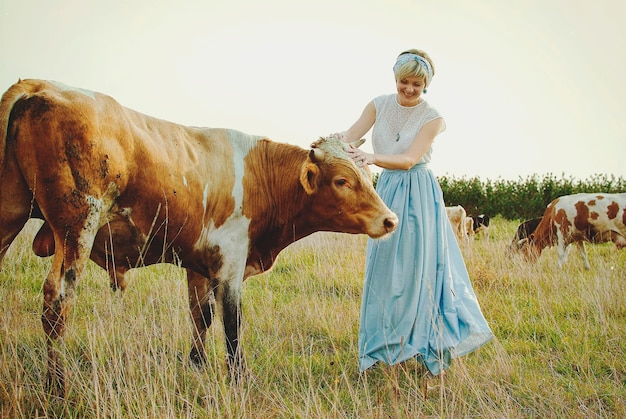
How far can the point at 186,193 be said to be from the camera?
3918 millimetres

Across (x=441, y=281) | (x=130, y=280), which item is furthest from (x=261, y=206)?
(x=130, y=280)

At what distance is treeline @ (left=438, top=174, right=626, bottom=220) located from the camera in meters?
26.4

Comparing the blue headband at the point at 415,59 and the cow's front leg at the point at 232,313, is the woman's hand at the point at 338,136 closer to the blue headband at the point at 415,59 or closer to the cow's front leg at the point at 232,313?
the blue headband at the point at 415,59

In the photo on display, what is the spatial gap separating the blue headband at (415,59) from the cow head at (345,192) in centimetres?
86

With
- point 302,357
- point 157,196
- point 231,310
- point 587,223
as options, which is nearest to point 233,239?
point 231,310

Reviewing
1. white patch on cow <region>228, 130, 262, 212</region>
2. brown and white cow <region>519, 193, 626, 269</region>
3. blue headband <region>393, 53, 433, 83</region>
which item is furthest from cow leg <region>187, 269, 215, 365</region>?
brown and white cow <region>519, 193, 626, 269</region>

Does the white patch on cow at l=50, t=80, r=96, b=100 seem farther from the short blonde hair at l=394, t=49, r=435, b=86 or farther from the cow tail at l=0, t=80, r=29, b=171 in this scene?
the short blonde hair at l=394, t=49, r=435, b=86

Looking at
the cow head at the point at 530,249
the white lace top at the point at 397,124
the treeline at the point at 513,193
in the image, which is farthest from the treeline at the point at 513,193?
the white lace top at the point at 397,124

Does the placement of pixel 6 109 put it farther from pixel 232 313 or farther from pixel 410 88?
pixel 410 88

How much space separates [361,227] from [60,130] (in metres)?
2.39

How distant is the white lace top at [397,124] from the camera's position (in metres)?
4.58

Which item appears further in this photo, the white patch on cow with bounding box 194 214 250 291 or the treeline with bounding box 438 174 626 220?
the treeline with bounding box 438 174 626 220

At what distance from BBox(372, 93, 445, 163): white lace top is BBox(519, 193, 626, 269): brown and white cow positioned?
8.89 metres

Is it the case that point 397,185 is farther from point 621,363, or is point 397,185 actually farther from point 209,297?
point 621,363
